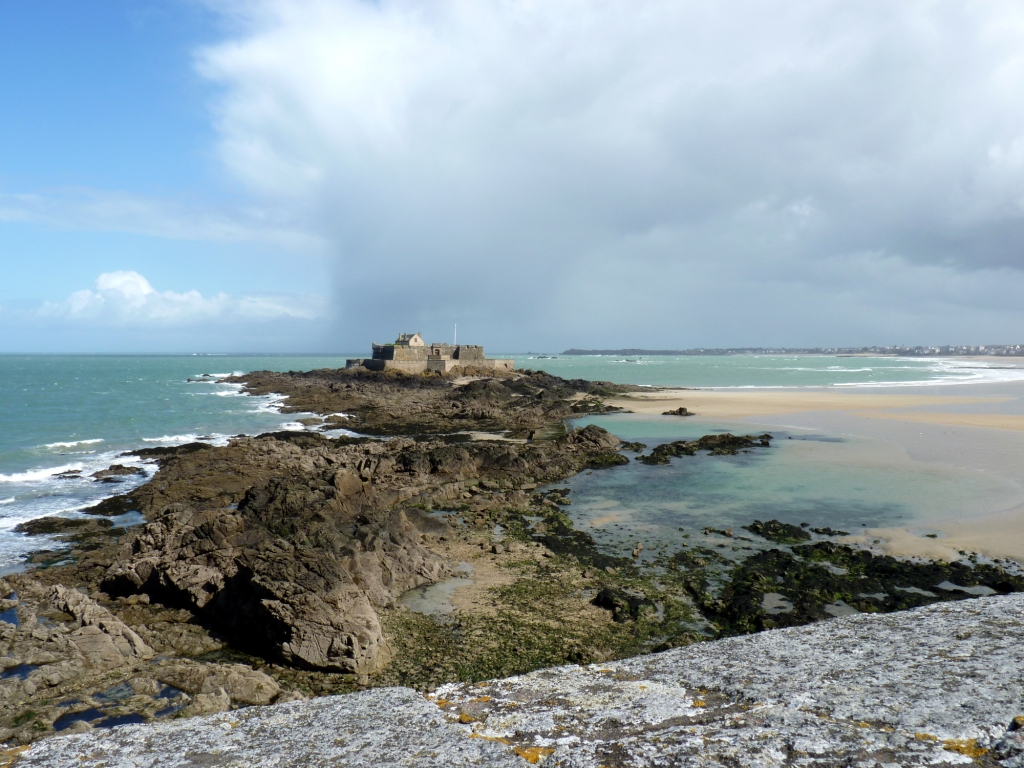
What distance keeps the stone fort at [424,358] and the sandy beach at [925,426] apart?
21018 millimetres

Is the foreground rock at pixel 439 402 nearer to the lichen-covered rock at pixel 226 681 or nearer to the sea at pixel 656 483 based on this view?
the sea at pixel 656 483

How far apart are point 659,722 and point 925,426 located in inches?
1464

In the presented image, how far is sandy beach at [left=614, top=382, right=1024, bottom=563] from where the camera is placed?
46.4ft

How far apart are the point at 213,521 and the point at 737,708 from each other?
37.0 feet

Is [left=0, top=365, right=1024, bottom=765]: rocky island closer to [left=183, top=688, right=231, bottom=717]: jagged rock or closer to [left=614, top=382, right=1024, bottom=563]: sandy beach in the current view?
[left=183, top=688, right=231, bottom=717]: jagged rock

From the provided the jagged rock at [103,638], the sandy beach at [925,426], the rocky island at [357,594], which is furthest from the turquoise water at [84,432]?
the sandy beach at [925,426]

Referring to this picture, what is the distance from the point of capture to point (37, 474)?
21.4m

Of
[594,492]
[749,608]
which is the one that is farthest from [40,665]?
[594,492]

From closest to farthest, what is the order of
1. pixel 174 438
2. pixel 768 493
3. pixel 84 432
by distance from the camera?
pixel 768 493 → pixel 174 438 → pixel 84 432

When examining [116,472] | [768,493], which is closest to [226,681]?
[768,493]

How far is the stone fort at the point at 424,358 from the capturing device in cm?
6600

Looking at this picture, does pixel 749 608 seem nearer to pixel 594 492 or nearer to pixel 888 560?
pixel 888 560

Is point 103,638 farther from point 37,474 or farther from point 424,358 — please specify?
point 424,358

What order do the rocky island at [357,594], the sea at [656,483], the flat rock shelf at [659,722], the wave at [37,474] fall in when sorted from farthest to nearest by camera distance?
the wave at [37,474], the sea at [656,483], the rocky island at [357,594], the flat rock shelf at [659,722]
